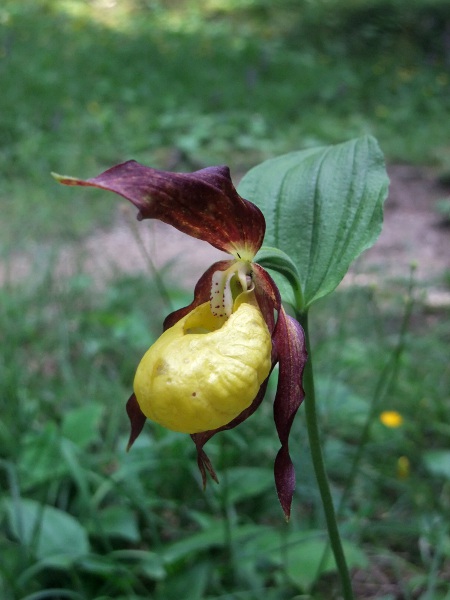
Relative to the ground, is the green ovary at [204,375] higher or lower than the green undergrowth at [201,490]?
higher

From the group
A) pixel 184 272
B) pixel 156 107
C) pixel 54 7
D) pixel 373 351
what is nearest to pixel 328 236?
pixel 373 351

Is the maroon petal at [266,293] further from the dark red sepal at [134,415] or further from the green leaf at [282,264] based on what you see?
the dark red sepal at [134,415]

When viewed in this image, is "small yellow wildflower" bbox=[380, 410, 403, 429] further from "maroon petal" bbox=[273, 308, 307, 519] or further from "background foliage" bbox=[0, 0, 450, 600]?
"maroon petal" bbox=[273, 308, 307, 519]

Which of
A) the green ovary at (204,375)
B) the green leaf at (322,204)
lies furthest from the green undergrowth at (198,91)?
the green ovary at (204,375)

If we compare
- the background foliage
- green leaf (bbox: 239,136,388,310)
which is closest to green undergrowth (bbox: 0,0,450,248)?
the background foliage

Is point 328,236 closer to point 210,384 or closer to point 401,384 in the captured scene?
point 210,384

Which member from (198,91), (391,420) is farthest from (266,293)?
(198,91)
